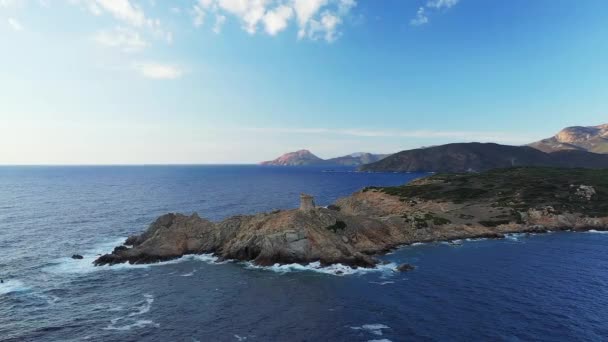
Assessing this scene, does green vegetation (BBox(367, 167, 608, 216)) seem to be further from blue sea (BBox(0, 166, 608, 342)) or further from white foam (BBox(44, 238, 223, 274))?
white foam (BBox(44, 238, 223, 274))

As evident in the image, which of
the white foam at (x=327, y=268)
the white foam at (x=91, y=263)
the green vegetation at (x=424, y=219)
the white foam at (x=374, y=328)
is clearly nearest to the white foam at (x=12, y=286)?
the white foam at (x=91, y=263)

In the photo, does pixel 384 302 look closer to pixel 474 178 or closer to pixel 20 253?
pixel 20 253

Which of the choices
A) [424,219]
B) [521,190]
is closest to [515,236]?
[424,219]

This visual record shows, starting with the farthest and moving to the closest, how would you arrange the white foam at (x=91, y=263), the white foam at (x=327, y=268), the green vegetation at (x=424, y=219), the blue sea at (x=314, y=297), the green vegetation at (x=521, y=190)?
the green vegetation at (x=521, y=190) < the green vegetation at (x=424, y=219) < the white foam at (x=91, y=263) < the white foam at (x=327, y=268) < the blue sea at (x=314, y=297)

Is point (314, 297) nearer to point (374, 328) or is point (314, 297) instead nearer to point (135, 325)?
point (374, 328)

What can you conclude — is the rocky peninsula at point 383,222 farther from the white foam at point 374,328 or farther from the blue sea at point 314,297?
the white foam at point 374,328

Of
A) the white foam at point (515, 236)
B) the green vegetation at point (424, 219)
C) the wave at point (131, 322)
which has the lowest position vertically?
the wave at point (131, 322)
